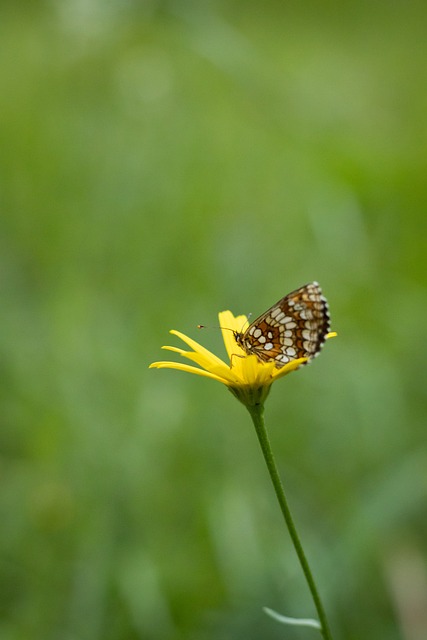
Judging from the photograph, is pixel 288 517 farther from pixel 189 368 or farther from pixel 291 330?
pixel 291 330

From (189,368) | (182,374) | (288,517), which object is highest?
(182,374)

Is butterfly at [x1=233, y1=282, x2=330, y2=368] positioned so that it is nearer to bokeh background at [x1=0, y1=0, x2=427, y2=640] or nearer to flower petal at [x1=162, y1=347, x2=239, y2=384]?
flower petal at [x1=162, y1=347, x2=239, y2=384]

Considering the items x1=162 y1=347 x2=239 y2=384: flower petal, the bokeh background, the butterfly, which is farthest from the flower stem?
the bokeh background

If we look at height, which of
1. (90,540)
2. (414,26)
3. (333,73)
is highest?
(414,26)

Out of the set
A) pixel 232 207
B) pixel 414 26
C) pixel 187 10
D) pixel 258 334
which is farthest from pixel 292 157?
pixel 414 26

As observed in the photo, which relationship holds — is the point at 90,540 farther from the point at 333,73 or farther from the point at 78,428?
the point at 333,73

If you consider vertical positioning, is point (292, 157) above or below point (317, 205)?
above

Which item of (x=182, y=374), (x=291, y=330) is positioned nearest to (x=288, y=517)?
(x=291, y=330)
